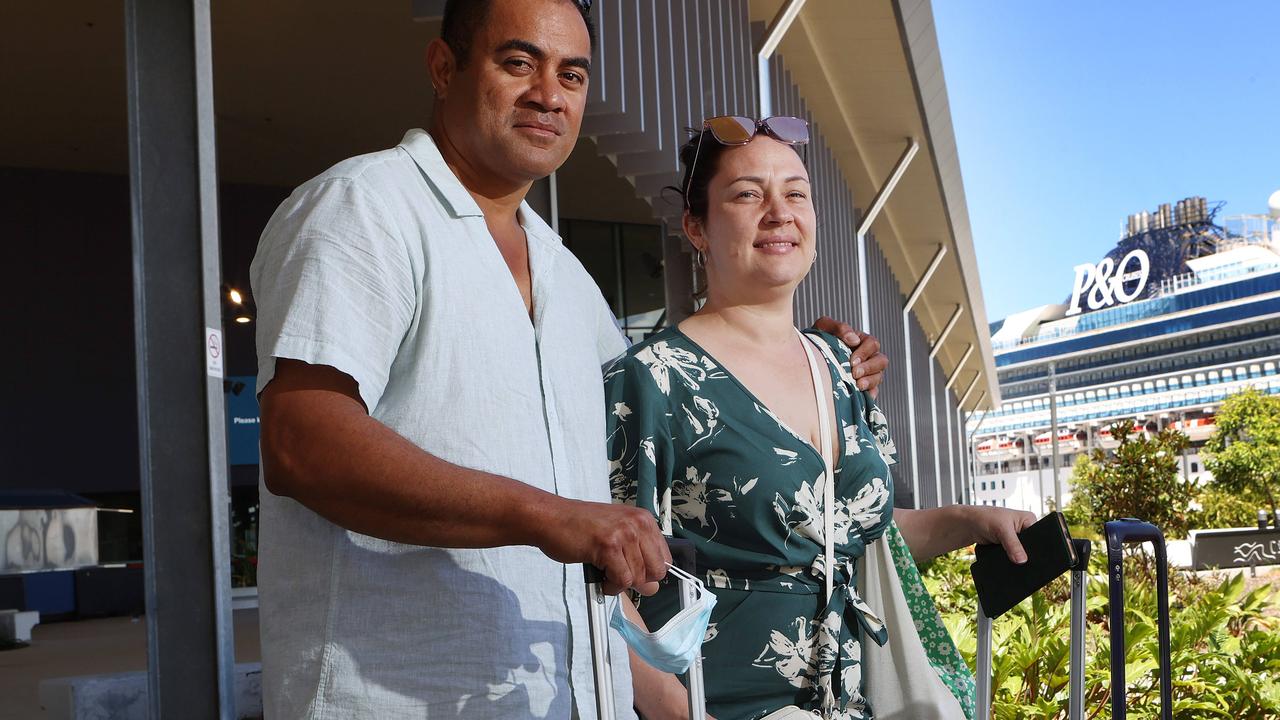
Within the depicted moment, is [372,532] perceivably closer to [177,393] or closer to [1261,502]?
[177,393]

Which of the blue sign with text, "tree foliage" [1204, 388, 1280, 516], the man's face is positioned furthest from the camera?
"tree foliage" [1204, 388, 1280, 516]

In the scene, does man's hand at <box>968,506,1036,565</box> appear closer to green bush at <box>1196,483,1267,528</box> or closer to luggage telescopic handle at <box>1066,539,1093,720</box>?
luggage telescopic handle at <box>1066,539,1093,720</box>

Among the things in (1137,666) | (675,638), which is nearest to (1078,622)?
(675,638)

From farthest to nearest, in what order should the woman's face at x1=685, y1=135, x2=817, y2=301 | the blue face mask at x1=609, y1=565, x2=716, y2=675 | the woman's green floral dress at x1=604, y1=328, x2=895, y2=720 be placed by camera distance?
the woman's face at x1=685, y1=135, x2=817, y2=301
the woman's green floral dress at x1=604, y1=328, x2=895, y2=720
the blue face mask at x1=609, y1=565, x2=716, y2=675

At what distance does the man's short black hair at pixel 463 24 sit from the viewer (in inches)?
64.3

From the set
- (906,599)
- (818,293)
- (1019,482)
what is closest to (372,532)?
(906,599)

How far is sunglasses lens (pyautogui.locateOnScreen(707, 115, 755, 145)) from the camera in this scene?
2.37 m

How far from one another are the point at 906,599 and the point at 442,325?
1293mm

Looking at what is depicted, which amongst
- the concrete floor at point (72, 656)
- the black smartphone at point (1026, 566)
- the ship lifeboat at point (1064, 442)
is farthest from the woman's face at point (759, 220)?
the ship lifeboat at point (1064, 442)

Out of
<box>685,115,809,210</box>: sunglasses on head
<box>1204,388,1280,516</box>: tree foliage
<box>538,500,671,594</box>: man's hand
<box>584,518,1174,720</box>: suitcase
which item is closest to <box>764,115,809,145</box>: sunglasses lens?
<box>685,115,809,210</box>: sunglasses on head

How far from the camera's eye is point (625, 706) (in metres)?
1.62

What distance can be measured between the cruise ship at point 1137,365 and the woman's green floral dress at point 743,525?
70.5 metres

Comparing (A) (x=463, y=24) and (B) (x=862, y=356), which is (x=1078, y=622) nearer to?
(B) (x=862, y=356)

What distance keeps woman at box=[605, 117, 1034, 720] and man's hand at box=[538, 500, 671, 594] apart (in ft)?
2.57
